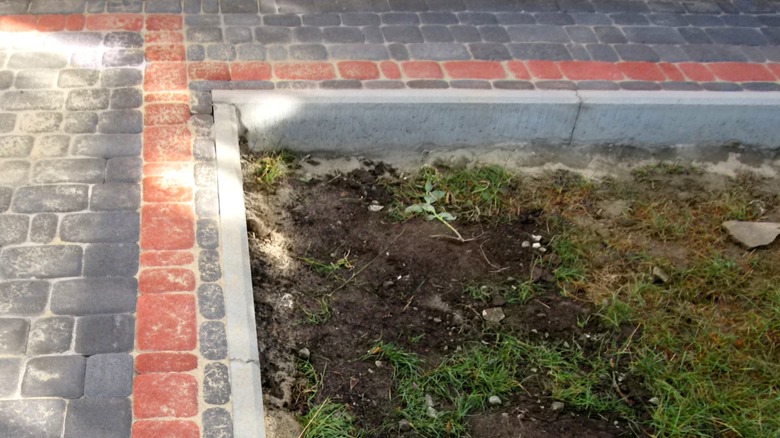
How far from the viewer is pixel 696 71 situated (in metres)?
4.94

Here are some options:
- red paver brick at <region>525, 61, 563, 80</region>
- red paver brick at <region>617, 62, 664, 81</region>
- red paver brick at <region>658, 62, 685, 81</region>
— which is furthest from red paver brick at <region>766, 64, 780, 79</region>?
red paver brick at <region>525, 61, 563, 80</region>

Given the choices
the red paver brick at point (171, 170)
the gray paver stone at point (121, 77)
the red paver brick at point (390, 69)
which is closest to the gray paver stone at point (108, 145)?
the red paver brick at point (171, 170)

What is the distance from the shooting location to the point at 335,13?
16.8ft

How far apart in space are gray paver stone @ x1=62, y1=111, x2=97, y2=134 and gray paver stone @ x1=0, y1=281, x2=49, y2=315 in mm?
1045

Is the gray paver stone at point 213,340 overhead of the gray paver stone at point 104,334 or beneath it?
overhead

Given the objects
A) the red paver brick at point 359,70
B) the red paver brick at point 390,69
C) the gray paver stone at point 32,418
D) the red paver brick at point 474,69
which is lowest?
the gray paver stone at point 32,418

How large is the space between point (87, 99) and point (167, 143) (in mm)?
594

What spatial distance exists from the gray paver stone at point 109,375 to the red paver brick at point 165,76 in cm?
180

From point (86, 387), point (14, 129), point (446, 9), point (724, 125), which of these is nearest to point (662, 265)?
point (724, 125)

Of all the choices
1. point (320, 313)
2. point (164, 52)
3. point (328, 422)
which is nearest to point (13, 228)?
point (320, 313)

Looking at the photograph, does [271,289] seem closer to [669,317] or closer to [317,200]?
[317,200]

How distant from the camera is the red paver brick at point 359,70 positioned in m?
4.61

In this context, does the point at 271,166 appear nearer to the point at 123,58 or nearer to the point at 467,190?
the point at 467,190

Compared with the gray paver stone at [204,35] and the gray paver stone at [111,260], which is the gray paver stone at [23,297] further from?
the gray paver stone at [204,35]
